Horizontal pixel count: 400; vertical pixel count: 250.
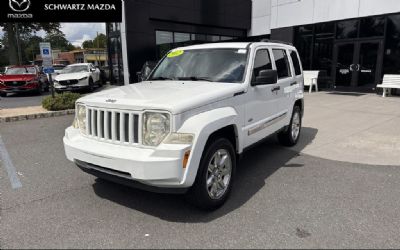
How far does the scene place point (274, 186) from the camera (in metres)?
4.43

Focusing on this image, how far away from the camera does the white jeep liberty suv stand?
3219 millimetres

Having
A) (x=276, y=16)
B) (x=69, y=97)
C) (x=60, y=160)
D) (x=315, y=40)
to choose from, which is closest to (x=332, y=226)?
(x=60, y=160)

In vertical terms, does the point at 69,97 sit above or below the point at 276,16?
below

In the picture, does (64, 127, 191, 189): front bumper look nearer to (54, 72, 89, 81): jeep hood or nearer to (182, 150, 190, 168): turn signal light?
(182, 150, 190, 168): turn signal light

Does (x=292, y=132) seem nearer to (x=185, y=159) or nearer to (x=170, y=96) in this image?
(x=170, y=96)

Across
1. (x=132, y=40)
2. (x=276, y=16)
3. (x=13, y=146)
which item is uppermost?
(x=276, y=16)

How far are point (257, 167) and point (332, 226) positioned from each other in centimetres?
196

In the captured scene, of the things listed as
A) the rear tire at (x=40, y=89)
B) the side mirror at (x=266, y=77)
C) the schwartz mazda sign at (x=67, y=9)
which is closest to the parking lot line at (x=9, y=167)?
the side mirror at (x=266, y=77)

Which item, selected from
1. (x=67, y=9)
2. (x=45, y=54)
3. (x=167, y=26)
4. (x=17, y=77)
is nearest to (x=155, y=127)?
(x=45, y=54)

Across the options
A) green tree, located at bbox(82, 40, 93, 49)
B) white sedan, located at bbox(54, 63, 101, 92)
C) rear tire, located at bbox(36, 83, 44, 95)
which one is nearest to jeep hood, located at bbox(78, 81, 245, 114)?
white sedan, located at bbox(54, 63, 101, 92)

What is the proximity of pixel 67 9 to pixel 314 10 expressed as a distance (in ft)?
47.3

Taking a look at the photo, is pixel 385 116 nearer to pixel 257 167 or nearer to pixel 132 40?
pixel 257 167

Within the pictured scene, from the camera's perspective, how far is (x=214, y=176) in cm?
375

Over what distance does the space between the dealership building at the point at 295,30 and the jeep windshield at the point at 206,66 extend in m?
12.8
